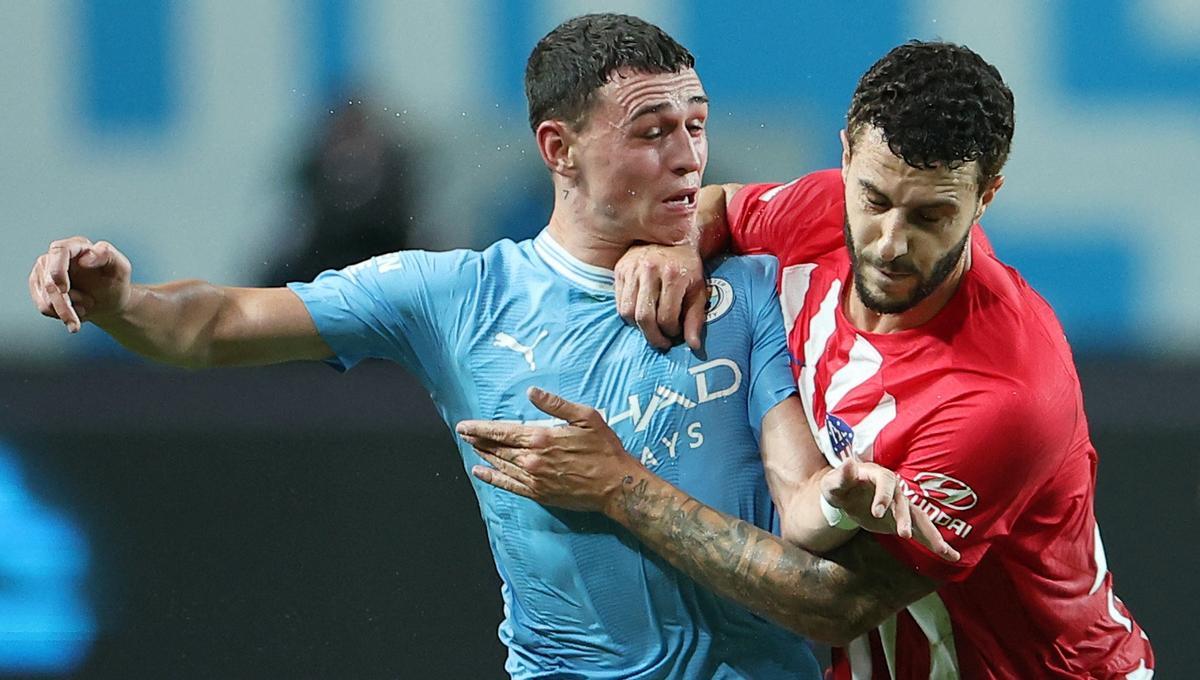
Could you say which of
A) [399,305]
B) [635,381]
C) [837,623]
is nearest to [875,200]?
[635,381]

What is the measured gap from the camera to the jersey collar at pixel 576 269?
102 inches

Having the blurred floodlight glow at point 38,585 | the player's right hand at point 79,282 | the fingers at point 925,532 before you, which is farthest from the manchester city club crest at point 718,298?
the blurred floodlight glow at point 38,585

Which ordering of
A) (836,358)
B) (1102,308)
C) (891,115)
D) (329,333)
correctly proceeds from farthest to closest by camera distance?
1. (1102,308)
2. (329,333)
3. (836,358)
4. (891,115)

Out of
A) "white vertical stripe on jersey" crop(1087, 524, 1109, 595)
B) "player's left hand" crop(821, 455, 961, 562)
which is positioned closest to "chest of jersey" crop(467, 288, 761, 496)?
"player's left hand" crop(821, 455, 961, 562)

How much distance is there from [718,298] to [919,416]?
428 mm

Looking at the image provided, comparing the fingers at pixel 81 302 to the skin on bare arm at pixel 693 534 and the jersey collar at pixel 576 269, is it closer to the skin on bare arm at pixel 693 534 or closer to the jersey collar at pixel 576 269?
the skin on bare arm at pixel 693 534

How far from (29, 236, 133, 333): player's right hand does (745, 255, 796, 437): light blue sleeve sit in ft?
3.15

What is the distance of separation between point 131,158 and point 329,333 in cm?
218

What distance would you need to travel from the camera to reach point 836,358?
2443 mm

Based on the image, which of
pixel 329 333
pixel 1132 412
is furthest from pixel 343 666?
pixel 1132 412

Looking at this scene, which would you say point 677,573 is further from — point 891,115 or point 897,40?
point 897,40

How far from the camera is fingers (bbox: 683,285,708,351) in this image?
248 centimetres

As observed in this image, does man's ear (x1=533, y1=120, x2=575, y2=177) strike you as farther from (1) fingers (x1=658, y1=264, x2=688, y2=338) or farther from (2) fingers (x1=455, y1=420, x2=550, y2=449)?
(2) fingers (x1=455, y1=420, x2=550, y2=449)

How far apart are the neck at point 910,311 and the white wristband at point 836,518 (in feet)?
0.93
